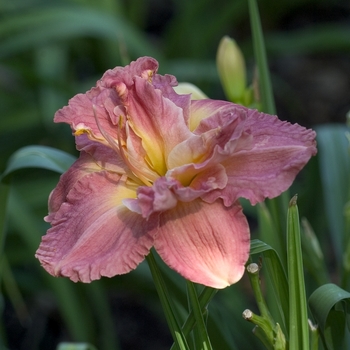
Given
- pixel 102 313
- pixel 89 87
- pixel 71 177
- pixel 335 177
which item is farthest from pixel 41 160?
pixel 89 87

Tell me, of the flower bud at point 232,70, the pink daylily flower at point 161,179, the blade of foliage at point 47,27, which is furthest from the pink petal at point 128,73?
the blade of foliage at point 47,27

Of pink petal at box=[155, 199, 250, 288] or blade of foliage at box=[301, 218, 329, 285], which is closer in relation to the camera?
pink petal at box=[155, 199, 250, 288]

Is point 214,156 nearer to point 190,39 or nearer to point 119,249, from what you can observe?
point 119,249

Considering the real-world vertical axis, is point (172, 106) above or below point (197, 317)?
above

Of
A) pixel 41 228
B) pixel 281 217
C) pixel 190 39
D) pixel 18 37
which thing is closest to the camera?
pixel 281 217

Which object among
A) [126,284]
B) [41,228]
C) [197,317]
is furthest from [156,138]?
[126,284]

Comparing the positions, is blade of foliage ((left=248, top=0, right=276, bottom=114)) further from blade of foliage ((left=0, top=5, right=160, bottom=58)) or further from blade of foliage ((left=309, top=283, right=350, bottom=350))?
blade of foliage ((left=0, top=5, right=160, bottom=58))

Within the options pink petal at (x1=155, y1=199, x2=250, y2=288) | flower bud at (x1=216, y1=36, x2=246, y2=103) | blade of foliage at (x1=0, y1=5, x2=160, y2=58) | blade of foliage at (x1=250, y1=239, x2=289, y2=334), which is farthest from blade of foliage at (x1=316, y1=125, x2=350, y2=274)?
blade of foliage at (x1=0, y1=5, x2=160, y2=58)
